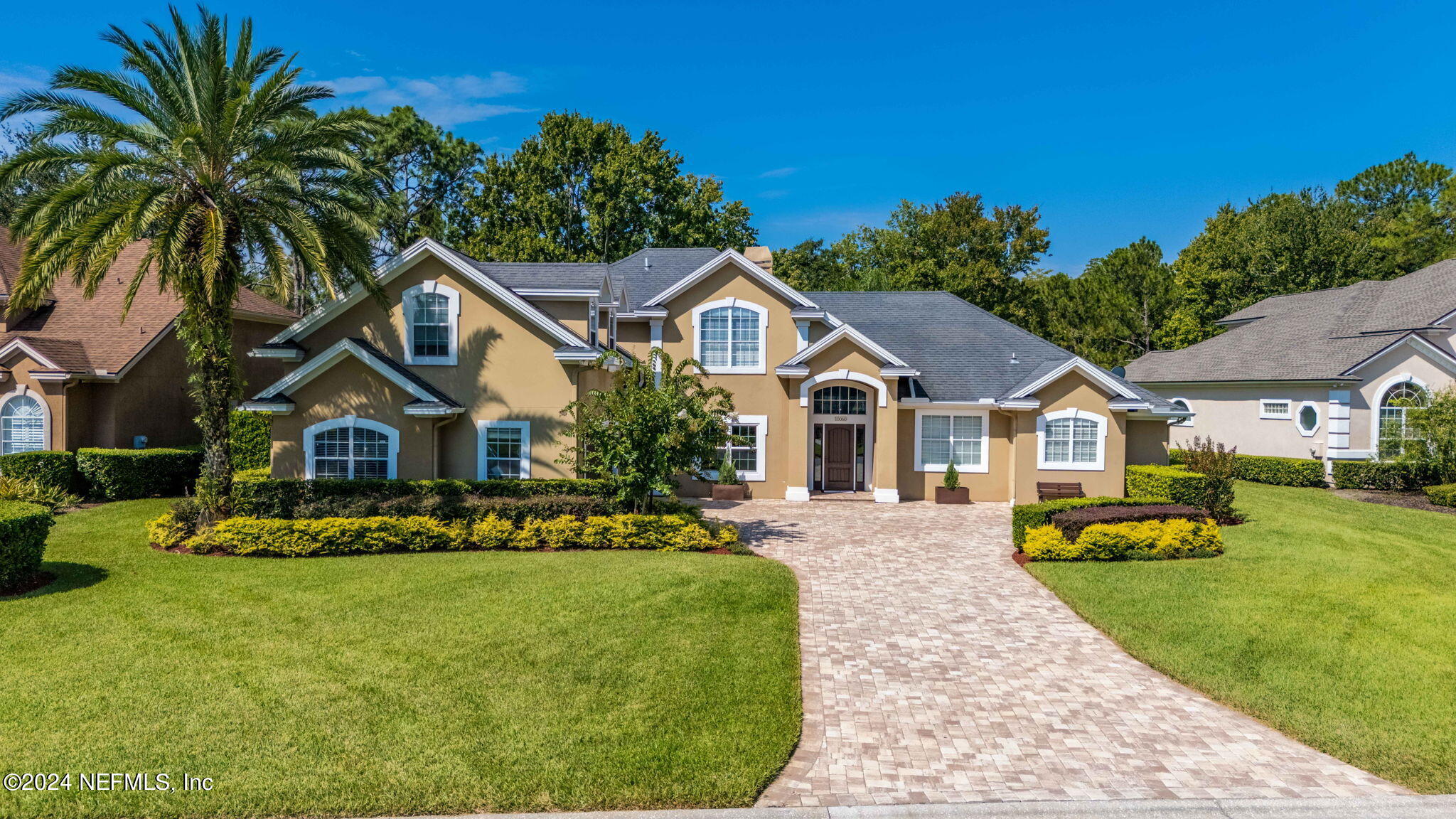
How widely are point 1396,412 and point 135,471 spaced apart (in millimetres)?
39679

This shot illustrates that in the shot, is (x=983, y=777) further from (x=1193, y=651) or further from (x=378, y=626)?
(x=378, y=626)

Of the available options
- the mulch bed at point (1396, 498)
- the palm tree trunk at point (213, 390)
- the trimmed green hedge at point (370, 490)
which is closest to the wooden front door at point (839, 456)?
the trimmed green hedge at point (370, 490)

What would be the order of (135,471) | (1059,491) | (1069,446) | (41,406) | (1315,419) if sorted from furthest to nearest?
(1315,419) < (1069,446) < (1059,491) < (41,406) < (135,471)

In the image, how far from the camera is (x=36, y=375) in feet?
71.1

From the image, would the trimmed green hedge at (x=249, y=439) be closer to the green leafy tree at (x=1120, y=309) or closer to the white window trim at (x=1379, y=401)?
the white window trim at (x=1379, y=401)

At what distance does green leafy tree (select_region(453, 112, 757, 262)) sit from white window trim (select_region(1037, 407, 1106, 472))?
→ 25991 mm

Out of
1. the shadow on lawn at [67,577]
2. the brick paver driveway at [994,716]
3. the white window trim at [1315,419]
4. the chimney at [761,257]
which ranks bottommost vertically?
the brick paver driveway at [994,716]

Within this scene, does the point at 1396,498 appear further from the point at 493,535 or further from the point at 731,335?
the point at 493,535

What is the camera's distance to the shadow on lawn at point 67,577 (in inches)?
492

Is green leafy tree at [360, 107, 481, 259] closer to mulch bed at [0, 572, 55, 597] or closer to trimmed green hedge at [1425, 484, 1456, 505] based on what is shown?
mulch bed at [0, 572, 55, 597]

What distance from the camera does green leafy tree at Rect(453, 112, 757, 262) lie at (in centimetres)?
4331

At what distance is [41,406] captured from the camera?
22.2 meters

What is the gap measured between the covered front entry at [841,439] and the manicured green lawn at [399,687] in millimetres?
10816

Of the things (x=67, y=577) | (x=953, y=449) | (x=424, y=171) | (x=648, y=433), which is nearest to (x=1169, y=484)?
(x=953, y=449)
